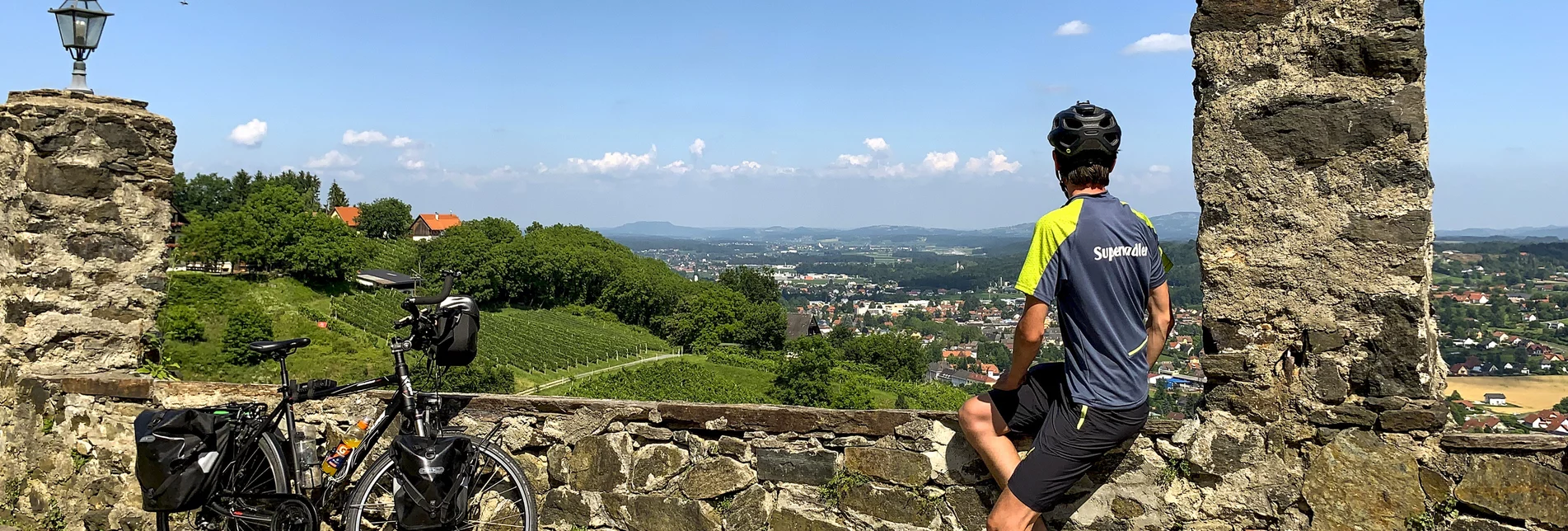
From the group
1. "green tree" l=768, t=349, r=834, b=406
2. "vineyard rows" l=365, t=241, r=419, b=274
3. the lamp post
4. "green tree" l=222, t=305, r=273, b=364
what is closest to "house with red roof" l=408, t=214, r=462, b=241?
"vineyard rows" l=365, t=241, r=419, b=274

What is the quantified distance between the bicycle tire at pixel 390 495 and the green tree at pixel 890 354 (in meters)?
A: 52.4

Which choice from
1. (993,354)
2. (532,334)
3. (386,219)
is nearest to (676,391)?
(993,354)

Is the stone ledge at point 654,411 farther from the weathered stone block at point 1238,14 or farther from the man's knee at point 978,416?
the weathered stone block at point 1238,14

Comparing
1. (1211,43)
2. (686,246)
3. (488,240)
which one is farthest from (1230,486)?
(686,246)

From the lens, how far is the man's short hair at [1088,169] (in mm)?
2602

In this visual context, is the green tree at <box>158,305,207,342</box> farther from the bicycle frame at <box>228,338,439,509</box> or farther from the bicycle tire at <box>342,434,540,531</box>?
the bicycle tire at <box>342,434,540,531</box>

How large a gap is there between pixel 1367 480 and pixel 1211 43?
1.55 metres

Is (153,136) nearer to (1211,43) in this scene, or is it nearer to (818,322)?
(1211,43)

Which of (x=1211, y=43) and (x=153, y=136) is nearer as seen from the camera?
(x=1211, y=43)

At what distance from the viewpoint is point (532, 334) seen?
5516 centimetres

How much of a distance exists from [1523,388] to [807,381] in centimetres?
3234

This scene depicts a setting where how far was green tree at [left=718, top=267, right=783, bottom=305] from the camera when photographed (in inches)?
3007

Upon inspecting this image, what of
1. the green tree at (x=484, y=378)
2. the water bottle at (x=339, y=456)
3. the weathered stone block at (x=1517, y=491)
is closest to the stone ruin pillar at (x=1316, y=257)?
the weathered stone block at (x=1517, y=491)

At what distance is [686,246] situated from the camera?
192 meters
